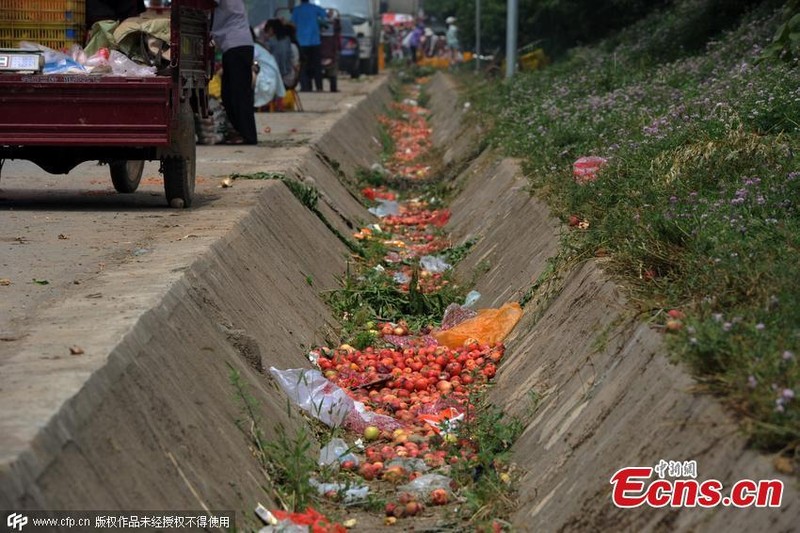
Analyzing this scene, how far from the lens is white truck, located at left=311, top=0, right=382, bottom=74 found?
132 ft

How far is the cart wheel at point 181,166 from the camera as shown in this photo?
9812mm

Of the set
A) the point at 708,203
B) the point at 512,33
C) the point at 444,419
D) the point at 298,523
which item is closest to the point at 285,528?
the point at 298,523

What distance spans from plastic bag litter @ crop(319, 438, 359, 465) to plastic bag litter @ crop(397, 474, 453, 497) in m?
0.33

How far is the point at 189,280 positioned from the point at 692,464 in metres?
2.98

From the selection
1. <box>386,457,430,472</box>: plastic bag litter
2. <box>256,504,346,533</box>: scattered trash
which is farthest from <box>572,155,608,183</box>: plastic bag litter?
<box>256,504,346,533</box>: scattered trash

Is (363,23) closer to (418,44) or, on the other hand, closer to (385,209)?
(418,44)

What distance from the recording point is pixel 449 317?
29.0ft

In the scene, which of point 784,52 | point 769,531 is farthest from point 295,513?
point 784,52

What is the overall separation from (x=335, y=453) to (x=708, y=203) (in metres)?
2.20

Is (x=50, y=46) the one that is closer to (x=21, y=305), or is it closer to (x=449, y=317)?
(x=449, y=317)

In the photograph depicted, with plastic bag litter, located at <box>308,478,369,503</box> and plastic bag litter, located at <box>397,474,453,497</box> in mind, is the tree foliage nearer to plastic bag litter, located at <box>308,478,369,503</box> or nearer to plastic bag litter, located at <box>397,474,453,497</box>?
plastic bag litter, located at <box>397,474,453,497</box>

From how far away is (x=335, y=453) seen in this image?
6.28m

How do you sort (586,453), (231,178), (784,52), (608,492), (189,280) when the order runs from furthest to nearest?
(231,178) < (784,52) < (189,280) < (586,453) < (608,492)

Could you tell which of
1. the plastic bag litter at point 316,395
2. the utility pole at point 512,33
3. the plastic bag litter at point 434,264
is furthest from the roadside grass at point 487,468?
the utility pole at point 512,33
